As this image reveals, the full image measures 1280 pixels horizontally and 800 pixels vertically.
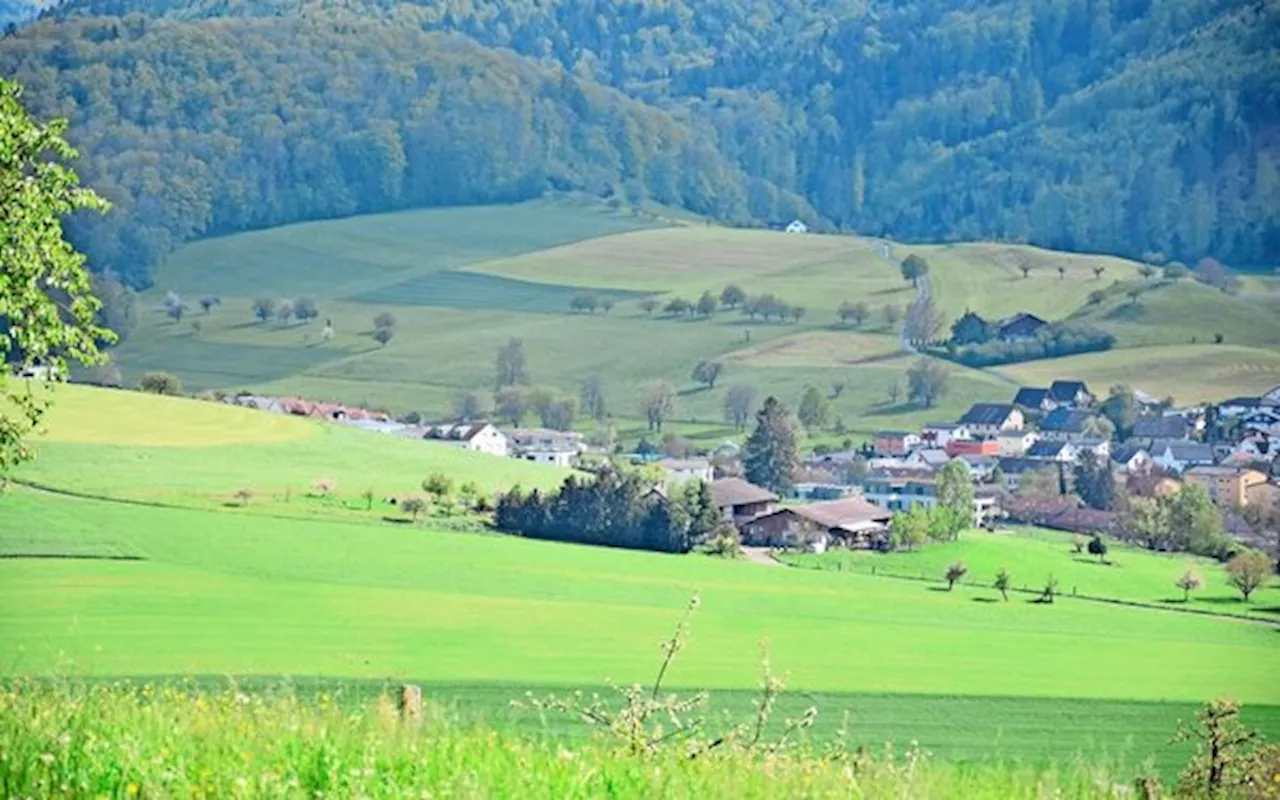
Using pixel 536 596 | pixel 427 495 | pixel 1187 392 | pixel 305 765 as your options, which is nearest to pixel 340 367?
pixel 1187 392

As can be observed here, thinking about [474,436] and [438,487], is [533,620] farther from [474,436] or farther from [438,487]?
[474,436]

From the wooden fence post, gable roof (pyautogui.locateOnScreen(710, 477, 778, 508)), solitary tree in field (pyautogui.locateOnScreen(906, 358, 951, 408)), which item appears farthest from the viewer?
Answer: solitary tree in field (pyautogui.locateOnScreen(906, 358, 951, 408))

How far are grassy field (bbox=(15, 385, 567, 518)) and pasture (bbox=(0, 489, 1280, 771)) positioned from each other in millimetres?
3521

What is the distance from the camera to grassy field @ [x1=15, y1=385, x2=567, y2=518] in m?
51.6

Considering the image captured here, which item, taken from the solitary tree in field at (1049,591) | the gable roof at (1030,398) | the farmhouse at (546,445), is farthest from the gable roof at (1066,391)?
the solitary tree in field at (1049,591)

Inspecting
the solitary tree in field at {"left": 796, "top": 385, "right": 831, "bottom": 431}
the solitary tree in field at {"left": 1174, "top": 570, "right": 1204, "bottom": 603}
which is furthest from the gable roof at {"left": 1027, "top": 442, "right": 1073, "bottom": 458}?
the solitary tree in field at {"left": 1174, "top": 570, "right": 1204, "bottom": 603}

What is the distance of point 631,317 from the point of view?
420 feet

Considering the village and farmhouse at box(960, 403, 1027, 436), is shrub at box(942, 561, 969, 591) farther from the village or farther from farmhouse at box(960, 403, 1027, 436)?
farmhouse at box(960, 403, 1027, 436)

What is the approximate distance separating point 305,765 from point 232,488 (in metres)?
44.4

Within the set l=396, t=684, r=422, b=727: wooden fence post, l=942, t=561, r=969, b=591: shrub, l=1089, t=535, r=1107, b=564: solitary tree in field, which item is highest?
l=1089, t=535, r=1107, b=564: solitary tree in field

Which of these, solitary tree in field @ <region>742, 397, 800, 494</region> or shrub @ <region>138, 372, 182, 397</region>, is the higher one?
shrub @ <region>138, 372, 182, 397</region>

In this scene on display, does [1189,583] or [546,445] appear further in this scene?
[546,445]

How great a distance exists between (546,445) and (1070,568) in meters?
33.4

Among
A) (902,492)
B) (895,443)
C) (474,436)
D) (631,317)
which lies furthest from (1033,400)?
(631,317)
